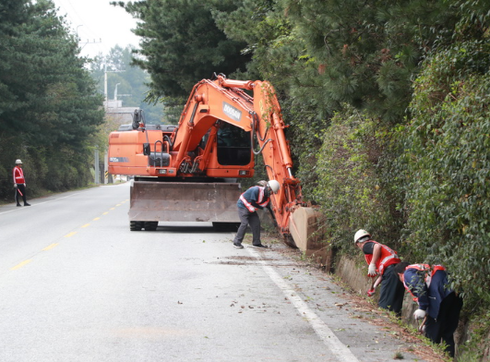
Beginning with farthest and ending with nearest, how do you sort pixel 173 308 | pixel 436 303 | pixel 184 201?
pixel 184 201, pixel 173 308, pixel 436 303

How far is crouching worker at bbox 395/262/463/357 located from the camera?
Answer: 7.04 m

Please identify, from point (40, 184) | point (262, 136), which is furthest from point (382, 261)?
point (40, 184)

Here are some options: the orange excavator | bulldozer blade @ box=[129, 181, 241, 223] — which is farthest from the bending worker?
bulldozer blade @ box=[129, 181, 241, 223]

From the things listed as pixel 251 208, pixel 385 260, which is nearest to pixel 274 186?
pixel 251 208

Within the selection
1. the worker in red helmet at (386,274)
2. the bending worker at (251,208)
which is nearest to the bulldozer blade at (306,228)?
the bending worker at (251,208)

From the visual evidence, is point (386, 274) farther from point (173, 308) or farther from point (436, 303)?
point (173, 308)

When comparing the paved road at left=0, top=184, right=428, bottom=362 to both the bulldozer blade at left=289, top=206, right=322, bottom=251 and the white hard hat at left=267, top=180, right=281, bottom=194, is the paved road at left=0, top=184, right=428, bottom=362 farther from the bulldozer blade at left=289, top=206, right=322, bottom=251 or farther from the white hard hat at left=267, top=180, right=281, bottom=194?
the white hard hat at left=267, top=180, right=281, bottom=194

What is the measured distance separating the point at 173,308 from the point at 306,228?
4.26 meters

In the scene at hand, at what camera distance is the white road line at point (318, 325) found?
6195 millimetres

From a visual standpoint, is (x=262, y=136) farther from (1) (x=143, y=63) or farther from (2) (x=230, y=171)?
(1) (x=143, y=63)

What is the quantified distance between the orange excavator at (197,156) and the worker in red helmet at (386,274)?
224 inches

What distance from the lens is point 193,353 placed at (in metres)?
6.14

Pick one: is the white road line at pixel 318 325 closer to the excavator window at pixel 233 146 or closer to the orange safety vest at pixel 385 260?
the orange safety vest at pixel 385 260

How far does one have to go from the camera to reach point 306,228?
11891 millimetres
